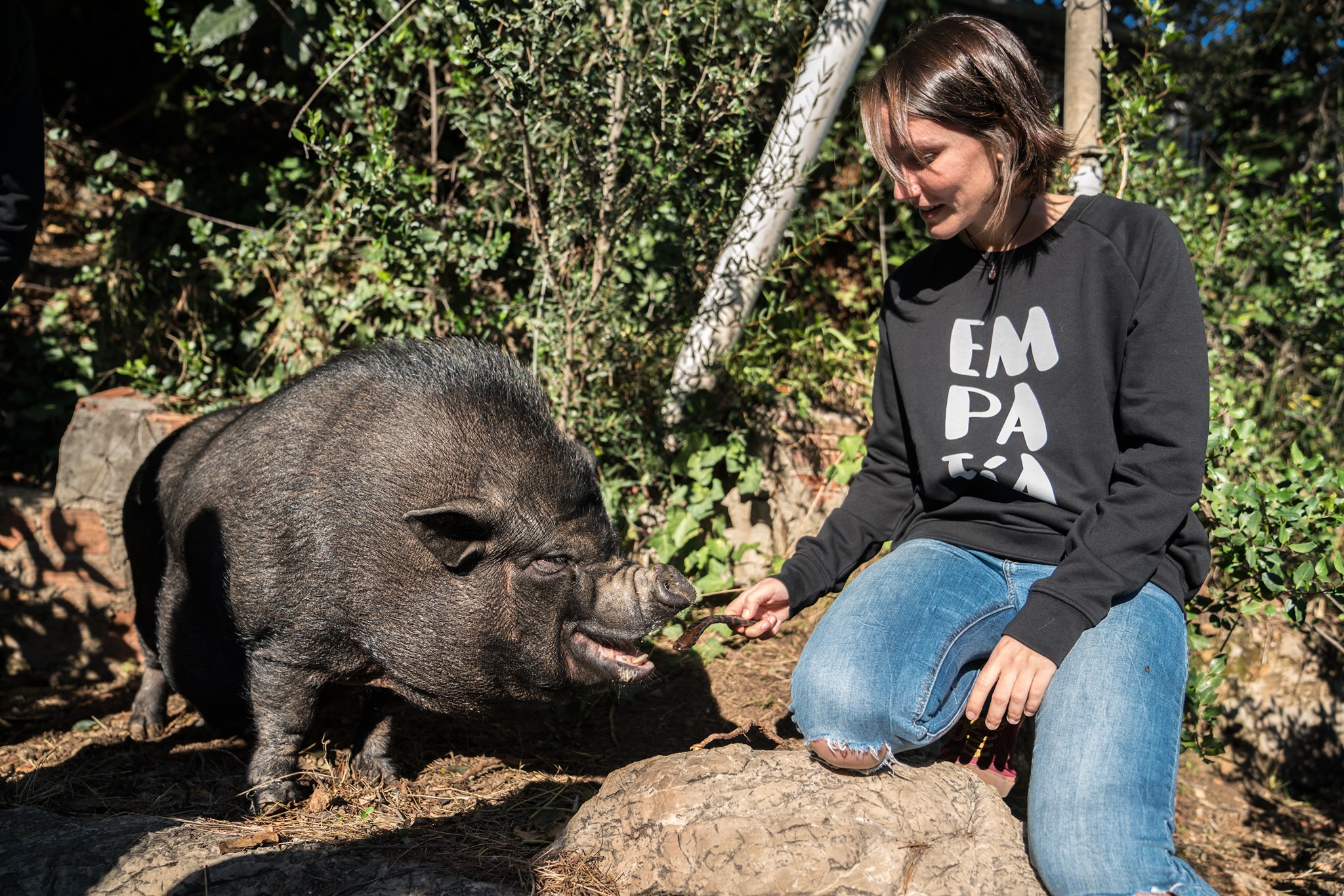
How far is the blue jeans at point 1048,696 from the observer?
84.2 inches

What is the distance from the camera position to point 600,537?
3303mm

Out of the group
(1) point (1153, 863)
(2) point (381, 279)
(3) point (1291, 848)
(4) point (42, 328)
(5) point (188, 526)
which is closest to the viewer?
(1) point (1153, 863)

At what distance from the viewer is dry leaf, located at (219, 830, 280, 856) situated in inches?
106

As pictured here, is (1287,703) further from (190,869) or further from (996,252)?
(190,869)

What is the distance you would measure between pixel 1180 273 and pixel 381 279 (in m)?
3.62

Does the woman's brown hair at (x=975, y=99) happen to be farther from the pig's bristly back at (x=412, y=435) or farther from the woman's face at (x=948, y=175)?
the pig's bristly back at (x=412, y=435)

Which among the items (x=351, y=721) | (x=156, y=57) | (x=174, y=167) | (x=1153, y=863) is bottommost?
(x=351, y=721)

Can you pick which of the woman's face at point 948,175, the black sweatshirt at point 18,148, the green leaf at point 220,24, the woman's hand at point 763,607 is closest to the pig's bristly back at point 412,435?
the woman's hand at point 763,607

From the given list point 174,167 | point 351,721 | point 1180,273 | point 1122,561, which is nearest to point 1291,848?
point 1122,561

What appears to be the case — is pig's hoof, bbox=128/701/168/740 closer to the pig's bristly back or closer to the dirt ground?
the dirt ground

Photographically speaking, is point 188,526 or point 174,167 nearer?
point 188,526

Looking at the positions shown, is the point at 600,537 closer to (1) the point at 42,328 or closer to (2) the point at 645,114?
(2) the point at 645,114

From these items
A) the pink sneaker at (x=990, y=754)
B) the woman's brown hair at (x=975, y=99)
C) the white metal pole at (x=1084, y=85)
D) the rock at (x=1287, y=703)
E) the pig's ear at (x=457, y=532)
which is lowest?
the rock at (x=1287, y=703)

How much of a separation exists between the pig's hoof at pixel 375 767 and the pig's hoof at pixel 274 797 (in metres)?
0.24
